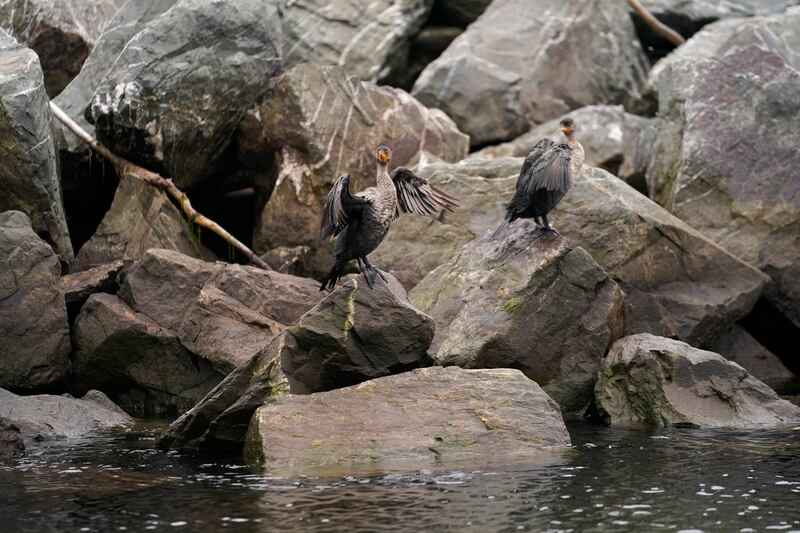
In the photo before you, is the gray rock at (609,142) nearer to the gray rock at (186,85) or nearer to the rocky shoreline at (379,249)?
the rocky shoreline at (379,249)

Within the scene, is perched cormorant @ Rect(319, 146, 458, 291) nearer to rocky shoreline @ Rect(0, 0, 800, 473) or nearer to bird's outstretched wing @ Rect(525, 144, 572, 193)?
rocky shoreline @ Rect(0, 0, 800, 473)

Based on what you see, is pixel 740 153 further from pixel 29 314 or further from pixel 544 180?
pixel 29 314

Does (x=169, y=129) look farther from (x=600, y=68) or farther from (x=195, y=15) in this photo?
(x=600, y=68)

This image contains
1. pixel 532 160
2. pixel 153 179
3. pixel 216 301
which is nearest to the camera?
pixel 532 160

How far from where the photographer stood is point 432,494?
7.85 metres

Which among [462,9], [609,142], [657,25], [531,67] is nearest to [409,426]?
[609,142]

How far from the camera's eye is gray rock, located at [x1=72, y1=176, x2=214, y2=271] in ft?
44.9

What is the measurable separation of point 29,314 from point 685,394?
19.8 feet

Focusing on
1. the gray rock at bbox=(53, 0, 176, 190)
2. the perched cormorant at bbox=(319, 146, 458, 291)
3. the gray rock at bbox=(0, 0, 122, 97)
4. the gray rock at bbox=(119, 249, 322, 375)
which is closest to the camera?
the perched cormorant at bbox=(319, 146, 458, 291)

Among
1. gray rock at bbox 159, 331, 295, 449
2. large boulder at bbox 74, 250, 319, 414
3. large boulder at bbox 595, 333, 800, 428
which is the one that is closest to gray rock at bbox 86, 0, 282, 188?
large boulder at bbox 74, 250, 319, 414

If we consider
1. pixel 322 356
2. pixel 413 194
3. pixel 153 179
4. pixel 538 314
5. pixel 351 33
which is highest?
pixel 351 33

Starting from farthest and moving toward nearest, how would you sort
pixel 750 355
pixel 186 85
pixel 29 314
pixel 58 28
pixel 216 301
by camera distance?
1. pixel 58 28
2. pixel 186 85
3. pixel 750 355
4. pixel 216 301
5. pixel 29 314

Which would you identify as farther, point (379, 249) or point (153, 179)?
point (153, 179)

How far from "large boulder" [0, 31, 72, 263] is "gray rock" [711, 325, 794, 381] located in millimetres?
7171
